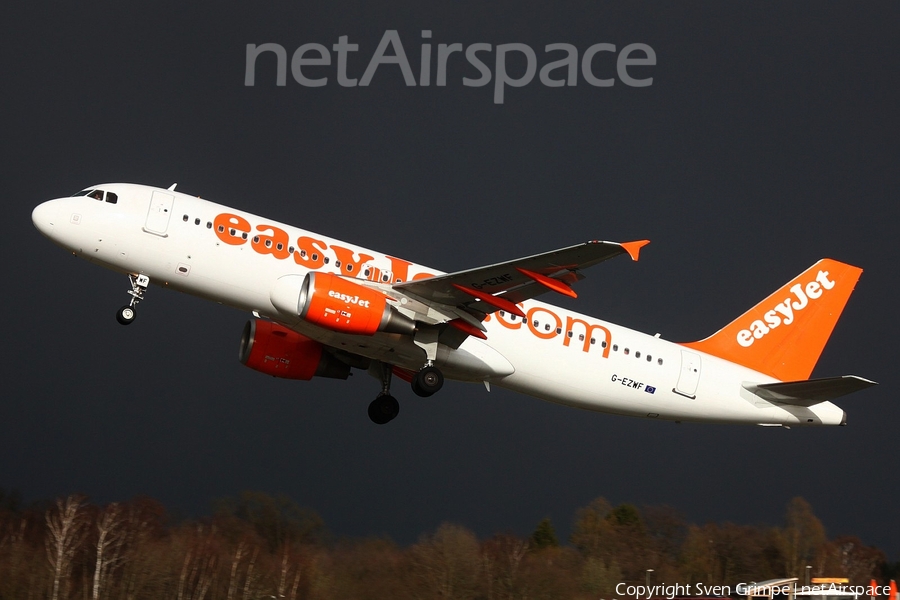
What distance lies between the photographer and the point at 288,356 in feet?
96.4

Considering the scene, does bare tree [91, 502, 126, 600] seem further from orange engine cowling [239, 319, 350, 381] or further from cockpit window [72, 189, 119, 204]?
cockpit window [72, 189, 119, 204]

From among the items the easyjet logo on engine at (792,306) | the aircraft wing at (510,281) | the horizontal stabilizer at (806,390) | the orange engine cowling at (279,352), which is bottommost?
the horizontal stabilizer at (806,390)

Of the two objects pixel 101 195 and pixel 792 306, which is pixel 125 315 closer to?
pixel 101 195

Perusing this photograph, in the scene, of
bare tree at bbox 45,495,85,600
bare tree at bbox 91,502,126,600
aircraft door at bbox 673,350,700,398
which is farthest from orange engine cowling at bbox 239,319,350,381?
aircraft door at bbox 673,350,700,398

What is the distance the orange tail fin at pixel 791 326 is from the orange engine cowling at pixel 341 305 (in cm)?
1046

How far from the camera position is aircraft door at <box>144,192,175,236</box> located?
25.7m

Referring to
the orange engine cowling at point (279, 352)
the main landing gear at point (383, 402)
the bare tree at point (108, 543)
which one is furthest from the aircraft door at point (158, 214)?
the bare tree at point (108, 543)

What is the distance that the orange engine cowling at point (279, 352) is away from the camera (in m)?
29.2

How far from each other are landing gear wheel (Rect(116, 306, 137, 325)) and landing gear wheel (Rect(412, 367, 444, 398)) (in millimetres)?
7262

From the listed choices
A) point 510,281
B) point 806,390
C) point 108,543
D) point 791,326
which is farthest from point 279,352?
point 791,326

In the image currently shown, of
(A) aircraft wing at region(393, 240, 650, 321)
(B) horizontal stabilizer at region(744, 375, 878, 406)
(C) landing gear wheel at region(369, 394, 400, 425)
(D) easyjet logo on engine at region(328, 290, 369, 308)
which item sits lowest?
(C) landing gear wheel at region(369, 394, 400, 425)

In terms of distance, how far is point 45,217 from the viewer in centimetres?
2570

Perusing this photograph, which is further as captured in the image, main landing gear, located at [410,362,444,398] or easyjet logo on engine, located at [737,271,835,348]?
easyjet logo on engine, located at [737,271,835,348]

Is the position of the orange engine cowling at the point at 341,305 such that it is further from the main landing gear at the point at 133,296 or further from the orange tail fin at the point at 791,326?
the orange tail fin at the point at 791,326
